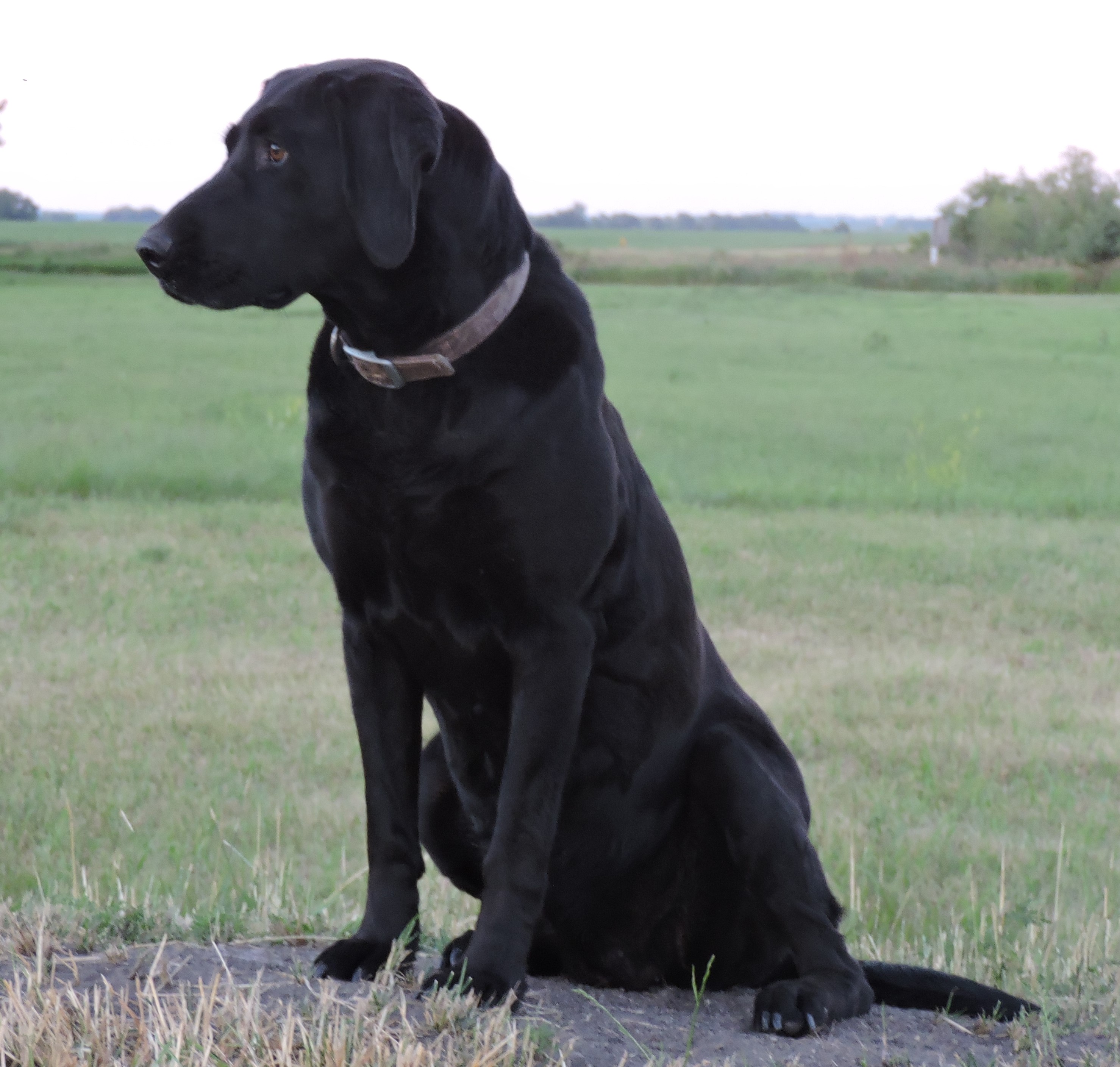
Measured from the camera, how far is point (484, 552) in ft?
8.55

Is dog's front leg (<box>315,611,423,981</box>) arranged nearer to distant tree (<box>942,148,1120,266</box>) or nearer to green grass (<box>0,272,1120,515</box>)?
green grass (<box>0,272,1120,515</box>)

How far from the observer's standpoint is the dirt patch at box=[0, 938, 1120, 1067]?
2.68 m

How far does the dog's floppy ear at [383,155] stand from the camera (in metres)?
2.50

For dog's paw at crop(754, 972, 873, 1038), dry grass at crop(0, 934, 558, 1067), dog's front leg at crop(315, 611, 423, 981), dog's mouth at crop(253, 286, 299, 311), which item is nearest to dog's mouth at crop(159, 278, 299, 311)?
dog's mouth at crop(253, 286, 299, 311)

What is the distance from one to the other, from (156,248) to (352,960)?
1.46 m

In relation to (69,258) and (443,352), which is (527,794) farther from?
(69,258)

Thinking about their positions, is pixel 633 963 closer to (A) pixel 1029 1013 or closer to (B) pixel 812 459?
(A) pixel 1029 1013

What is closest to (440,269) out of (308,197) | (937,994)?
(308,197)

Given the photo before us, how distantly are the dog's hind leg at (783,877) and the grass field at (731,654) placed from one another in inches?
27.3

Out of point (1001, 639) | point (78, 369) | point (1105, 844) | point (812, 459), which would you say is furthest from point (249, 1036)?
point (78, 369)

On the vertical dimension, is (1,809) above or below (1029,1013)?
below

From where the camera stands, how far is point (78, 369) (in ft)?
72.3

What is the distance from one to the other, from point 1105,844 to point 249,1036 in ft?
13.6

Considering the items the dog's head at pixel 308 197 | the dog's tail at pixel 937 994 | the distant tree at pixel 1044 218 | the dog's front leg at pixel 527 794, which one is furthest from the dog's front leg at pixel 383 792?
the distant tree at pixel 1044 218
